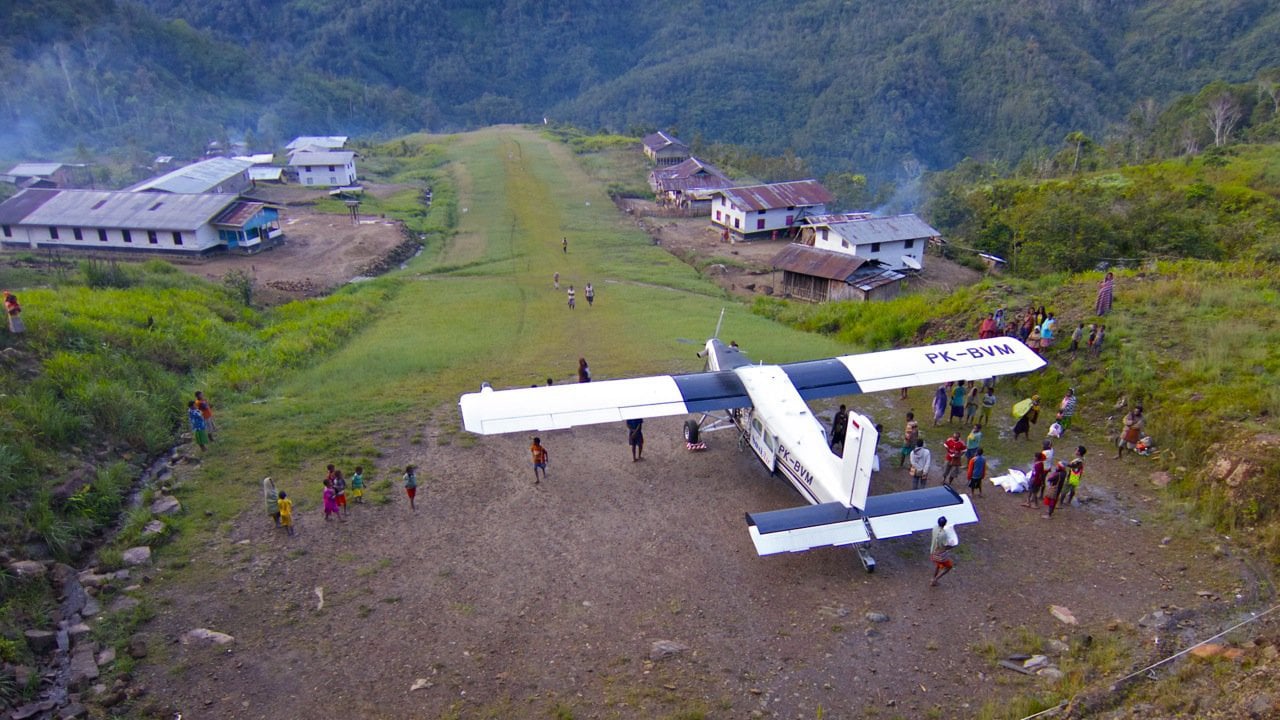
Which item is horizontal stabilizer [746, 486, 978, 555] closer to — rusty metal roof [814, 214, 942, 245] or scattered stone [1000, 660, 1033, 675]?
scattered stone [1000, 660, 1033, 675]

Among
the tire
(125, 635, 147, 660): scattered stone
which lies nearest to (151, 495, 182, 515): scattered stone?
(125, 635, 147, 660): scattered stone

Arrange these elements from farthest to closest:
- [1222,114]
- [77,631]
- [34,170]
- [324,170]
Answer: [324,170], [1222,114], [34,170], [77,631]

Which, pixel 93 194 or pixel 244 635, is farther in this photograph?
pixel 93 194

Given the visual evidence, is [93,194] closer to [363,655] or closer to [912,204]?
[363,655]

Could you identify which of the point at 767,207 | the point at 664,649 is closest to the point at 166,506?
the point at 664,649

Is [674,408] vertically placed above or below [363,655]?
above

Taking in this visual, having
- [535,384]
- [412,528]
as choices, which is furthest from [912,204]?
[412,528]

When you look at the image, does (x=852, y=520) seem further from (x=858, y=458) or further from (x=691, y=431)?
(x=691, y=431)
